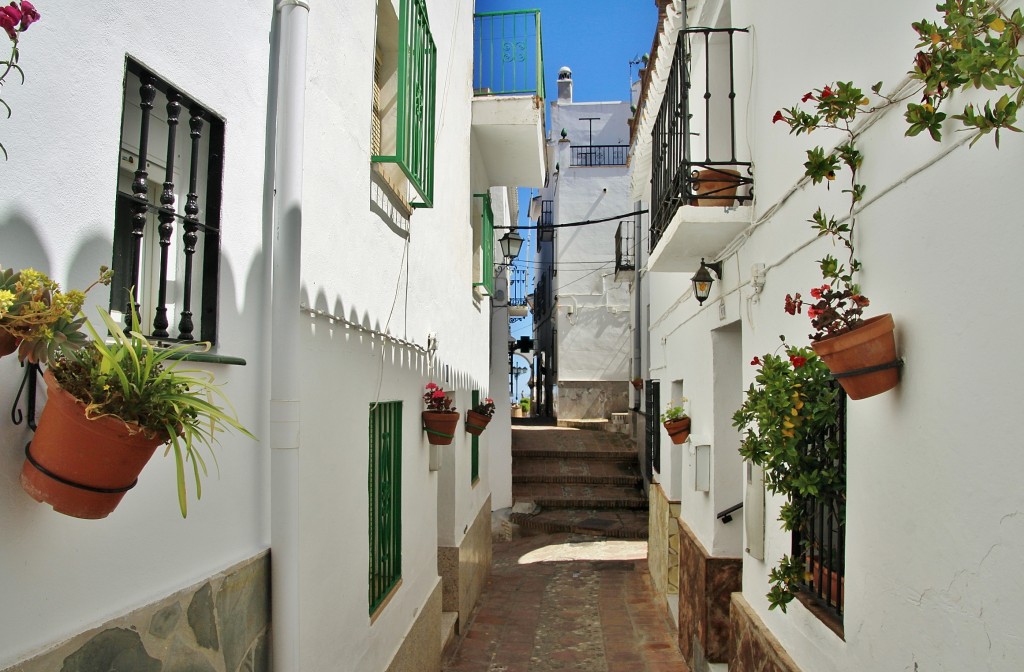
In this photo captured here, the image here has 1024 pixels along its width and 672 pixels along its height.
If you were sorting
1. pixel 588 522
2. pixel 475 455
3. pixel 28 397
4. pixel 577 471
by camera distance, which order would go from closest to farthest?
pixel 28 397 < pixel 475 455 < pixel 588 522 < pixel 577 471

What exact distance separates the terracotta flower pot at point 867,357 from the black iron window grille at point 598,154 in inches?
862

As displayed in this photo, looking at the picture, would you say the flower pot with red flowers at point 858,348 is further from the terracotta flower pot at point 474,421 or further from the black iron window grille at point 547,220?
the black iron window grille at point 547,220

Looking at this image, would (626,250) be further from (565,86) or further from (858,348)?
(858,348)

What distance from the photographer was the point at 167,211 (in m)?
2.70

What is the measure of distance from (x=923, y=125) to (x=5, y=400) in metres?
2.64

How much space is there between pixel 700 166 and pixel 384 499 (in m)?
3.37

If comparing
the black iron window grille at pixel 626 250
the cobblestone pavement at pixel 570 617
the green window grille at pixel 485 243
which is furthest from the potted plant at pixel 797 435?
the black iron window grille at pixel 626 250

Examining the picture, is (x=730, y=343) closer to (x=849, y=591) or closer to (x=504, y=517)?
(x=849, y=591)

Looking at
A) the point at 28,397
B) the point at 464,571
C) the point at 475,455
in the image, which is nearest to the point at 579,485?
the point at 475,455

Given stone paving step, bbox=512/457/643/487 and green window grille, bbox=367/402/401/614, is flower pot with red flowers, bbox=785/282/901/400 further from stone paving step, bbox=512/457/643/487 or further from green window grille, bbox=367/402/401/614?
stone paving step, bbox=512/457/643/487

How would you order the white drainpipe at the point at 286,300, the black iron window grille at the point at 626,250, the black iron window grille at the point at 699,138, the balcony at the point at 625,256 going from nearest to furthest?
the white drainpipe at the point at 286,300, the black iron window grille at the point at 699,138, the balcony at the point at 625,256, the black iron window grille at the point at 626,250

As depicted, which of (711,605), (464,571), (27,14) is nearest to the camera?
(27,14)

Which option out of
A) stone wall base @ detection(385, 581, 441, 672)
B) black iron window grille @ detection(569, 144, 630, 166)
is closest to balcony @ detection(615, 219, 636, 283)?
black iron window grille @ detection(569, 144, 630, 166)

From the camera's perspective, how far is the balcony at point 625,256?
61.9ft
